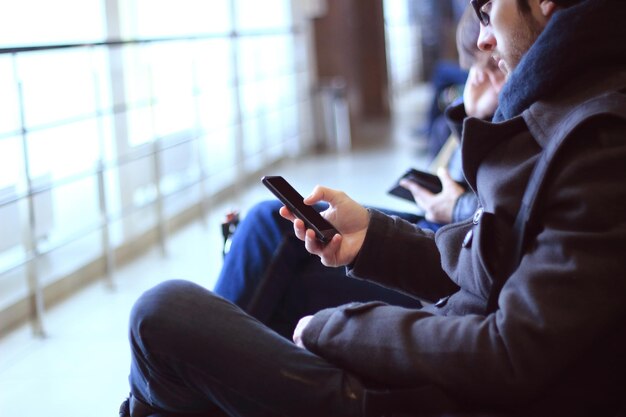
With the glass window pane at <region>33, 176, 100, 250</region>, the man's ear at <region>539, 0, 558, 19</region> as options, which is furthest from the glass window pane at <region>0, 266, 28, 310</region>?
the man's ear at <region>539, 0, 558, 19</region>

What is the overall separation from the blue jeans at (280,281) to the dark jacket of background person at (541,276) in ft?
1.85

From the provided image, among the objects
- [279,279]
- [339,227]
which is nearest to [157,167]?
[279,279]

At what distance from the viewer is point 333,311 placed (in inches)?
49.8

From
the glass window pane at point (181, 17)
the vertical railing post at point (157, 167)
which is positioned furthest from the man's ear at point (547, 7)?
the glass window pane at point (181, 17)

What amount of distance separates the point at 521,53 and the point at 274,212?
0.81m

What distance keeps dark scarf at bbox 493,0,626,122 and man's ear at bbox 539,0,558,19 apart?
2.1 inches

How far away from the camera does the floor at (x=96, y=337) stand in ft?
7.36

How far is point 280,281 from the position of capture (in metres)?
1.85

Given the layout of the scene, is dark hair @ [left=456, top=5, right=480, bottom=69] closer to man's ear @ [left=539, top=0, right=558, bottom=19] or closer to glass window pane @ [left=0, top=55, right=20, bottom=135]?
man's ear @ [left=539, top=0, right=558, bottom=19]

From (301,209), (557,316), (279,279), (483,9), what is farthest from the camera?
(279,279)

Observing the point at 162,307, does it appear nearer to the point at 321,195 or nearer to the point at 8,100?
the point at 321,195

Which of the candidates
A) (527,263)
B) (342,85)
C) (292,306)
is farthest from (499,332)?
(342,85)

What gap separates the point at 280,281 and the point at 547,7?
888 mm

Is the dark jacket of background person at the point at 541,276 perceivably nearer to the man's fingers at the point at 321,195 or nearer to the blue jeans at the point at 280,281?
the man's fingers at the point at 321,195
